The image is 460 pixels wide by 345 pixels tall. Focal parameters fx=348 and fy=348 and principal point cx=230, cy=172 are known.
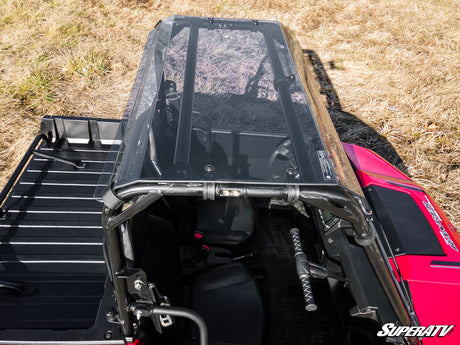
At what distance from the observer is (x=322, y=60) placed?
5.77 metres

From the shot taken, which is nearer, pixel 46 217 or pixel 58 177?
pixel 46 217

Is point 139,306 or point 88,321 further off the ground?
point 139,306

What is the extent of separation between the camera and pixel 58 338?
5.98ft

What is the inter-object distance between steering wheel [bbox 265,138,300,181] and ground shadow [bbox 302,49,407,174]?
109 inches

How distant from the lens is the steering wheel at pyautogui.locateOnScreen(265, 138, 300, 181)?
1.37 metres

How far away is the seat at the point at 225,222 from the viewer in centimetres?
249

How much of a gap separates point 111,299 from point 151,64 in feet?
4.46

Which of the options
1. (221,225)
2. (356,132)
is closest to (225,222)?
(221,225)

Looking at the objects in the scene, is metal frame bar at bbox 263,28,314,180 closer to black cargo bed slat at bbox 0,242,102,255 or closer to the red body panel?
the red body panel

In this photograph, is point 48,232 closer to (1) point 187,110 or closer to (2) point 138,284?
(2) point 138,284

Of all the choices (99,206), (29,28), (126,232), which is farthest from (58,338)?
(29,28)

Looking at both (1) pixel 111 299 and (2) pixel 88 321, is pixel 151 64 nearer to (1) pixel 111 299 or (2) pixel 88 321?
(1) pixel 111 299

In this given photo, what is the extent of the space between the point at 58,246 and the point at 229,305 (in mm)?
1304

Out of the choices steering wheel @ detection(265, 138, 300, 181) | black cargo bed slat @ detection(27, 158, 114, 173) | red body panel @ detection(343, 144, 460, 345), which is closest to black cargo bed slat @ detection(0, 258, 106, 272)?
black cargo bed slat @ detection(27, 158, 114, 173)
